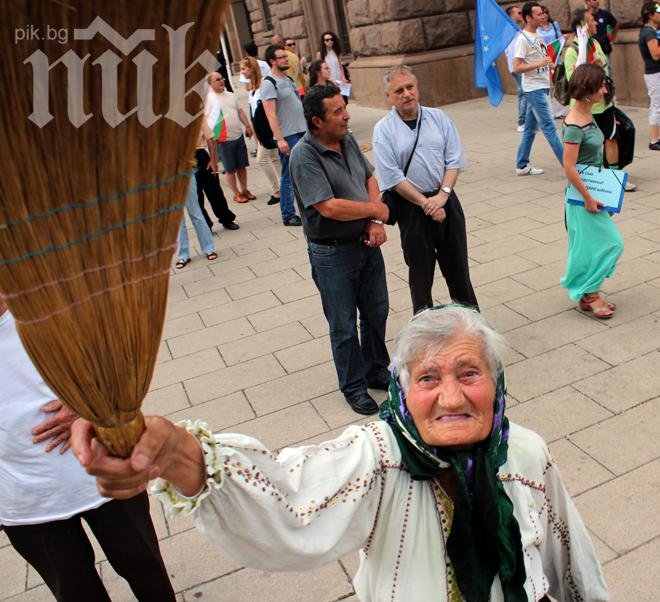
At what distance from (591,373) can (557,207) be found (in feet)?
10.8

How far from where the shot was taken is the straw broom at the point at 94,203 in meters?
0.90

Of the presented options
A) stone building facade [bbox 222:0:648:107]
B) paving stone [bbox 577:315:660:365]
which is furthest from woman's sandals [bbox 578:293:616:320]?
stone building facade [bbox 222:0:648:107]

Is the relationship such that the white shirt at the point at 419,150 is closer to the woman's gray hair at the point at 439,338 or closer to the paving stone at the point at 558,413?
the paving stone at the point at 558,413

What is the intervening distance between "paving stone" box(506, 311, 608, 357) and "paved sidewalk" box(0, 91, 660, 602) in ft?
0.04

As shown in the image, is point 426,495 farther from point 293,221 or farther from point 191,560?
point 293,221

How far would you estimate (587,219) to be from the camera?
4.78 metres

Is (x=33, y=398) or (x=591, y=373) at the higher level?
(x=33, y=398)

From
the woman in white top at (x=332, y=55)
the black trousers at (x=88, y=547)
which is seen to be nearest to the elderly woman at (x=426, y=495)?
the black trousers at (x=88, y=547)

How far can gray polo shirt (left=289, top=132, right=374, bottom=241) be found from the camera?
12.5ft

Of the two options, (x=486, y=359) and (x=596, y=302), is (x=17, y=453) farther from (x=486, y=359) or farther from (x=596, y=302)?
(x=596, y=302)

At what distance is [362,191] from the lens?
→ 157 inches

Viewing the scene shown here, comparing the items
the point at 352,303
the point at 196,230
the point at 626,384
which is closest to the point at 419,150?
the point at 352,303

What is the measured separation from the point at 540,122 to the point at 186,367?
4.95 m

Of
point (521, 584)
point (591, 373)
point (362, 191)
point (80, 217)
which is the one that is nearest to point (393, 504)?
point (521, 584)
